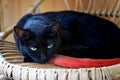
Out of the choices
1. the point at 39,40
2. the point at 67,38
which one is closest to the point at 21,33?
the point at 39,40

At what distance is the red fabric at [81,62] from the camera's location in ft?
2.43

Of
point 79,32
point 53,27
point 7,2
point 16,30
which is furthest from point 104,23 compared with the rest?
point 7,2

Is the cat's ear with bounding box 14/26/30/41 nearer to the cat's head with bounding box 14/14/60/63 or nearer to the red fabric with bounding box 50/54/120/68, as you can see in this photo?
the cat's head with bounding box 14/14/60/63

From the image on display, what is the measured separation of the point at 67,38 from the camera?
0.90 meters

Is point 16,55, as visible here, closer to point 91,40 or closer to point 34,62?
point 34,62

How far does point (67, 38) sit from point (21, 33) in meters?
0.19

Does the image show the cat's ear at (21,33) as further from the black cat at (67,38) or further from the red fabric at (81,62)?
the red fabric at (81,62)

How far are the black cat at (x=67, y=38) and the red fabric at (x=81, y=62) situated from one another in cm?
5

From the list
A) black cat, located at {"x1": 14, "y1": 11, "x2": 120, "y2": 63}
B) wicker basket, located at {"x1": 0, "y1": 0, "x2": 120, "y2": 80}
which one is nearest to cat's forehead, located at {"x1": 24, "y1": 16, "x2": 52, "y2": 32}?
black cat, located at {"x1": 14, "y1": 11, "x2": 120, "y2": 63}

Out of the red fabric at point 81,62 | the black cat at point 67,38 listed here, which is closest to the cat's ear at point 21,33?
the black cat at point 67,38

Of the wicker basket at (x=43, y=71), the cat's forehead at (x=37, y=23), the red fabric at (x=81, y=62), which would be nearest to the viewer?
the wicker basket at (x=43, y=71)

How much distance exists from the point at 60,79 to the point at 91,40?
295mm

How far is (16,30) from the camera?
0.81 meters

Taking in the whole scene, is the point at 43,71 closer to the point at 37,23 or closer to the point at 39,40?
the point at 39,40
